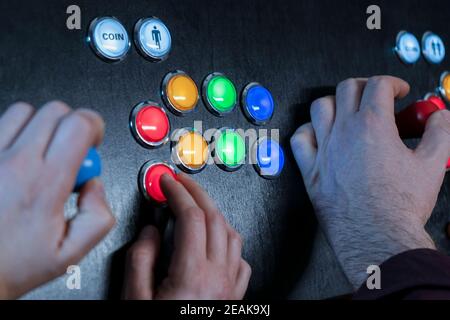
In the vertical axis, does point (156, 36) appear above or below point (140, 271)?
above

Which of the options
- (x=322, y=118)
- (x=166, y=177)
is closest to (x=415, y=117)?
(x=322, y=118)

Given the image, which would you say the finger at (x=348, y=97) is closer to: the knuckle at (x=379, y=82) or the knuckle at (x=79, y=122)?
the knuckle at (x=379, y=82)

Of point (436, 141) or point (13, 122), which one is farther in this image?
point (436, 141)

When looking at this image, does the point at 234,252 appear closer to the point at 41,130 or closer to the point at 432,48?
the point at 41,130

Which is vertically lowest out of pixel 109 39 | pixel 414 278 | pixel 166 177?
pixel 414 278

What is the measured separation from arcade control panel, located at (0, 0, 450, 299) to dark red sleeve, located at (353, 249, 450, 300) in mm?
98

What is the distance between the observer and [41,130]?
0.33 meters

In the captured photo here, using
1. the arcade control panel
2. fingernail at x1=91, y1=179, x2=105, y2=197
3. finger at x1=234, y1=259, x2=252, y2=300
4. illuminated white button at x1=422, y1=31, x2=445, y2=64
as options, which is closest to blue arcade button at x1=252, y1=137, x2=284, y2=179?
the arcade control panel

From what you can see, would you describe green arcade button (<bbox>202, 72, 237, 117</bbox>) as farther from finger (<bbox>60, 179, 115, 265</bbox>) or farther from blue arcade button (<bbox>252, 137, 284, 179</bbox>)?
finger (<bbox>60, 179, 115, 265</bbox>)

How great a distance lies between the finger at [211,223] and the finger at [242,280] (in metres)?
0.03

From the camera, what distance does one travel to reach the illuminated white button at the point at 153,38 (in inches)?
18.1

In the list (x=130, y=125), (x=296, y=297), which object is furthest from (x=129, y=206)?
(x=296, y=297)

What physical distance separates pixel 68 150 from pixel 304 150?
0.99ft

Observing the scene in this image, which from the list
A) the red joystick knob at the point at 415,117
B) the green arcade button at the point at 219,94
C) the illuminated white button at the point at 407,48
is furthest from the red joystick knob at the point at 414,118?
the green arcade button at the point at 219,94
